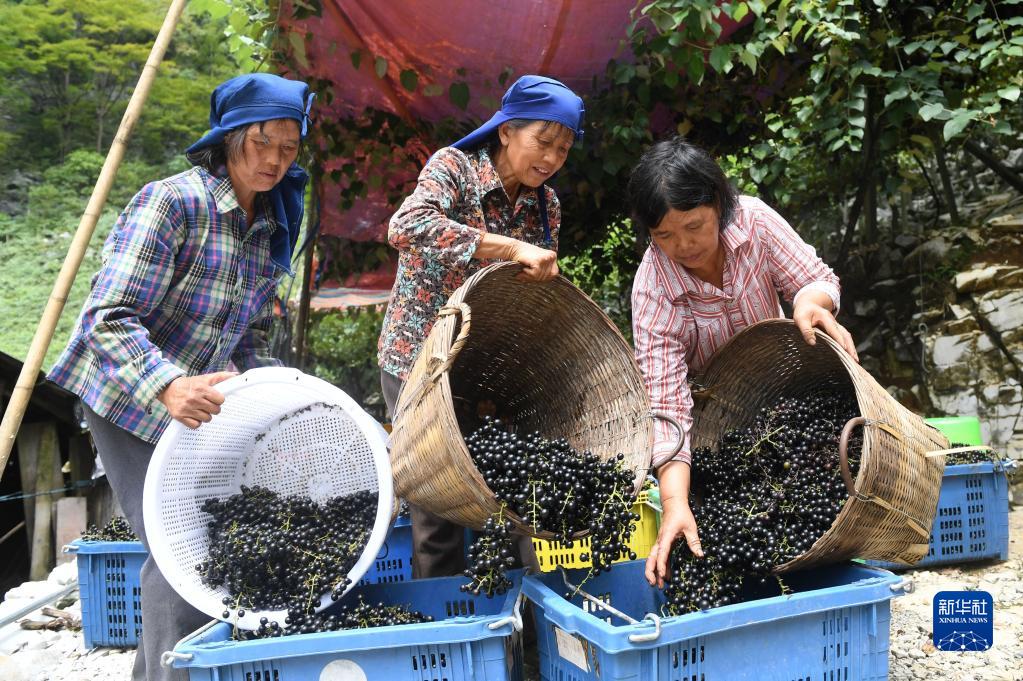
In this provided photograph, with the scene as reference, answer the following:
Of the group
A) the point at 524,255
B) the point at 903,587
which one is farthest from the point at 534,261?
the point at 903,587

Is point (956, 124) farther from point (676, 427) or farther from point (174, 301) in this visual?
point (174, 301)

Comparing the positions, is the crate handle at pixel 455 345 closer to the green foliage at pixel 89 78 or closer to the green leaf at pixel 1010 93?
the green leaf at pixel 1010 93

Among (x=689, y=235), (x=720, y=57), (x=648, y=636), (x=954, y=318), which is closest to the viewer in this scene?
(x=648, y=636)

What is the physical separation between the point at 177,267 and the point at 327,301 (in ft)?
9.58

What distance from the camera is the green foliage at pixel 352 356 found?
608cm

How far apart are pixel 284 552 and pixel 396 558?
1.11 meters

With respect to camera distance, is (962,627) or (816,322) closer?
(816,322)

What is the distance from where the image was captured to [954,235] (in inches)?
185

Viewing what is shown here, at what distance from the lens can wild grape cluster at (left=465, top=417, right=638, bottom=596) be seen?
63.7 inches

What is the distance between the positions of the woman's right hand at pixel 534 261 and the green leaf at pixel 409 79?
2077 mm

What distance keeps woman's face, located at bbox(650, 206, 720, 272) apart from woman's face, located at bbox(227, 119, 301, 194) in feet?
3.09

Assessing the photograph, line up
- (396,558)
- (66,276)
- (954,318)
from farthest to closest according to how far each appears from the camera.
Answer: (954,318) → (396,558) → (66,276)

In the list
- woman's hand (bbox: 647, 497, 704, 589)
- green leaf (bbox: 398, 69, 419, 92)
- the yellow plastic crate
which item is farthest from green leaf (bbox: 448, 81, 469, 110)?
woman's hand (bbox: 647, 497, 704, 589)

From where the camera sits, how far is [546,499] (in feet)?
5.34
